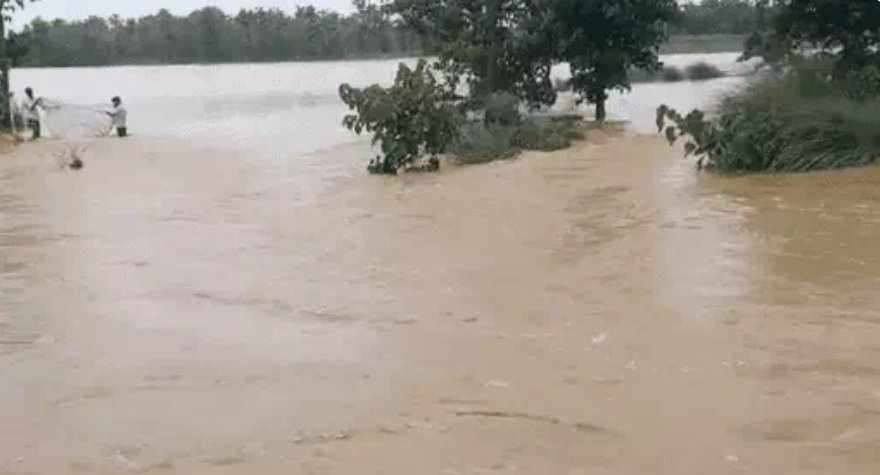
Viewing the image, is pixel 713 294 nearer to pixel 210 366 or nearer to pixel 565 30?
pixel 210 366

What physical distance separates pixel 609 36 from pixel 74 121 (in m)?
14.2

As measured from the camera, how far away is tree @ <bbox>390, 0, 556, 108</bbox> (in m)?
25.3

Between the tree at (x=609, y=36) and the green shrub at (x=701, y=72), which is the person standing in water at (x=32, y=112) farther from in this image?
the green shrub at (x=701, y=72)

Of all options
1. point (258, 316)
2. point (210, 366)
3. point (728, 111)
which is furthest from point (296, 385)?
point (728, 111)

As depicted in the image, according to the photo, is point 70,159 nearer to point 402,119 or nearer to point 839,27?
point 402,119

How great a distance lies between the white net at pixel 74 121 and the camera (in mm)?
31766

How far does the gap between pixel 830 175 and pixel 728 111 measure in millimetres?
2402

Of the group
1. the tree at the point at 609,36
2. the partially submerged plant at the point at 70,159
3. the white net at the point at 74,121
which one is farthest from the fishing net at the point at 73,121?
the tree at the point at 609,36

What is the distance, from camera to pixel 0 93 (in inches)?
1190

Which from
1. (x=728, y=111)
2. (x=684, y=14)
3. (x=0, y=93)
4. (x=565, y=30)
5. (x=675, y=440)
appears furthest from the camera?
(x=0, y=93)

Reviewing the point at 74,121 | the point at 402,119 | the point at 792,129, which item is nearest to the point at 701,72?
the point at 74,121

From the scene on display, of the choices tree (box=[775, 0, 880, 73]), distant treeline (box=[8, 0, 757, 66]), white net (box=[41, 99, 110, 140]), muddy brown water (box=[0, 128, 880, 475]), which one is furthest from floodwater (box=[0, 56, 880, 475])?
distant treeline (box=[8, 0, 757, 66])

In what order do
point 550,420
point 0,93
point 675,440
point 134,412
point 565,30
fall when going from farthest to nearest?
1. point 0,93
2. point 565,30
3. point 134,412
4. point 550,420
5. point 675,440

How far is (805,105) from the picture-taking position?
49.1 feet
